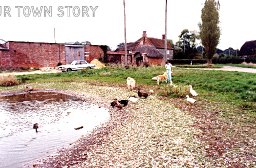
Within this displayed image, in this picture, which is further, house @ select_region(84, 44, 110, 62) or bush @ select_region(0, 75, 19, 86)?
house @ select_region(84, 44, 110, 62)

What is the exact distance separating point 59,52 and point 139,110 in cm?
4106

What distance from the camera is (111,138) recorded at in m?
12.6

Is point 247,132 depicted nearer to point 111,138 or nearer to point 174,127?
point 174,127

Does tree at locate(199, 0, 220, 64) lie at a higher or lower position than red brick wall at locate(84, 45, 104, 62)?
higher

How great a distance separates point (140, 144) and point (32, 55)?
45825mm

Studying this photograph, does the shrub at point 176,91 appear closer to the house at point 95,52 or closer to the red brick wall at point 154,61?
the red brick wall at point 154,61

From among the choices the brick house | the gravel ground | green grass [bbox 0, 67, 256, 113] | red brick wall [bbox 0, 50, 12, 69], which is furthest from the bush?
the gravel ground

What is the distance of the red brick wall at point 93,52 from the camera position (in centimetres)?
5884

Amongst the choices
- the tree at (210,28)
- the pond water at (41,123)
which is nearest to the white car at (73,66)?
the tree at (210,28)

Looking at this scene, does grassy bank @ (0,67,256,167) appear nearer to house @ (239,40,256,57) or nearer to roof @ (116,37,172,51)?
roof @ (116,37,172,51)

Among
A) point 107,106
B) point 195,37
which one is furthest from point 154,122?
point 195,37

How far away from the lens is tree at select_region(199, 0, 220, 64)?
178 ft

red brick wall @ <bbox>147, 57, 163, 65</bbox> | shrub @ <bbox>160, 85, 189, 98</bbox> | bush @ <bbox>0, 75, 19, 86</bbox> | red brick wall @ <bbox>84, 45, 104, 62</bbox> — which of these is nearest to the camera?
shrub @ <bbox>160, 85, 189, 98</bbox>

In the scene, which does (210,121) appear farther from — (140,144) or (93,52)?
(93,52)
